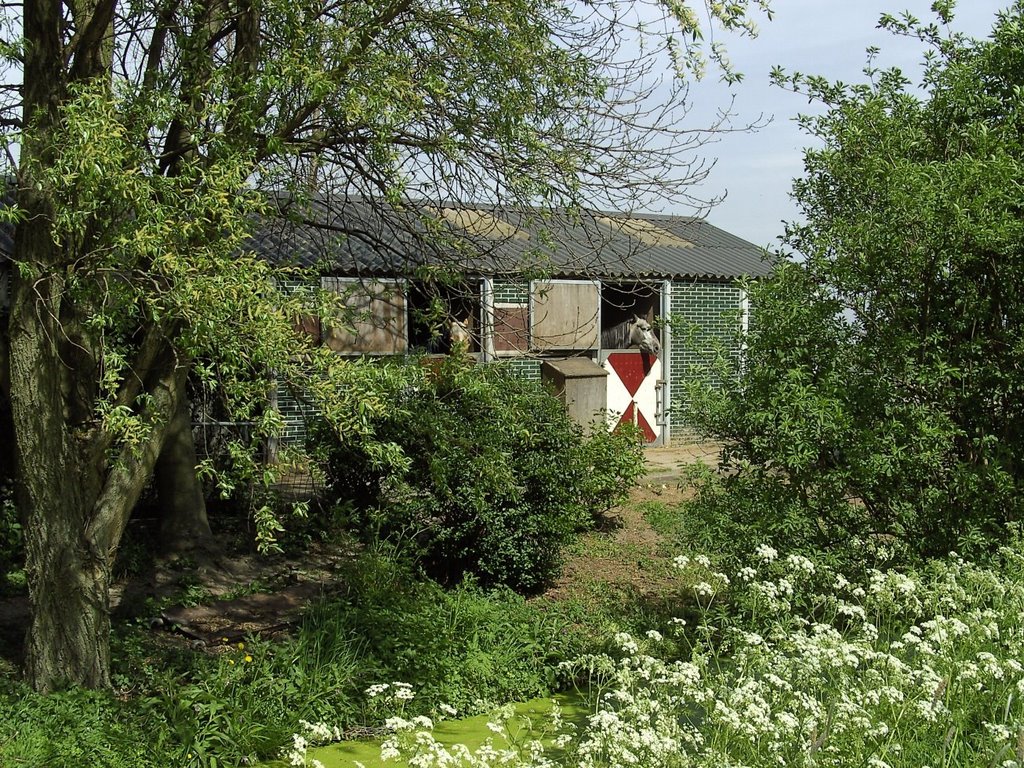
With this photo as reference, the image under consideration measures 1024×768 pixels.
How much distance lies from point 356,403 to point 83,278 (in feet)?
4.83

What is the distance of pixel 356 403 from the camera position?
17.8ft

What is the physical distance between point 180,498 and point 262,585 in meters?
1.38

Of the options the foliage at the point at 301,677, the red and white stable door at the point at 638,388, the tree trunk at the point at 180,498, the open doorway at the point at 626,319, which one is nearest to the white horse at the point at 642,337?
the open doorway at the point at 626,319

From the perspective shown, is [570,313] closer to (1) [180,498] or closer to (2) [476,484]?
(1) [180,498]

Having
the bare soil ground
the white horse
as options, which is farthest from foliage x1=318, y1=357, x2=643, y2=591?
the white horse

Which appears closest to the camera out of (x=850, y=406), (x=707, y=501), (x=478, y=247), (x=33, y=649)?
(x=33, y=649)

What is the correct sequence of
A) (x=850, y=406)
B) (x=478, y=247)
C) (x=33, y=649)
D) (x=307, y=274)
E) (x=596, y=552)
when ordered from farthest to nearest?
(x=596, y=552)
(x=478, y=247)
(x=850, y=406)
(x=33, y=649)
(x=307, y=274)

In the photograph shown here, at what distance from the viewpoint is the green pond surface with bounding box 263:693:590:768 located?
5742mm

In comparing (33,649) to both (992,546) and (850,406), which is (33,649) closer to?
(850,406)

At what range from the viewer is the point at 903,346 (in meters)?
6.67

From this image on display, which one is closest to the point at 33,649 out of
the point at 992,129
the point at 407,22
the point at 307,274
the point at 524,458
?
the point at 307,274

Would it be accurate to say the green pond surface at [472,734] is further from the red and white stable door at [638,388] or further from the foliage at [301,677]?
the red and white stable door at [638,388]

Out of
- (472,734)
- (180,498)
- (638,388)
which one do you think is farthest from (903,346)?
(638,388)

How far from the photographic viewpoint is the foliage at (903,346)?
6641mm
